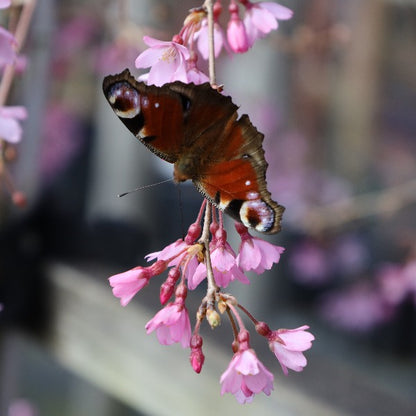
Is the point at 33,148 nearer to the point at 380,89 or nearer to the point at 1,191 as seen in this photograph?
the point at 1,191

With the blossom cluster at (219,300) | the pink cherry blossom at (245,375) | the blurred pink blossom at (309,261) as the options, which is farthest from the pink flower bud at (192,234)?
the blurred pink blossom at (309,261)

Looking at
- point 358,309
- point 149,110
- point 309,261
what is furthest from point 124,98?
point 358,309

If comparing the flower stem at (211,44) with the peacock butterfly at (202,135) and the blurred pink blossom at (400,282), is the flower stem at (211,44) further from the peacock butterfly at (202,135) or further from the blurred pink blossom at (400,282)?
the blurred pink blossom at (400,282)

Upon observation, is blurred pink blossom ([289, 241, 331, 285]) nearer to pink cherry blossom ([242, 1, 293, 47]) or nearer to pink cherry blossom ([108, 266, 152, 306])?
pink cherry blossom ([242, 1, 293, 47])

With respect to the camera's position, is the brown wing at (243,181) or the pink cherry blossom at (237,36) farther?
the pink cherry blossom at (237,36)

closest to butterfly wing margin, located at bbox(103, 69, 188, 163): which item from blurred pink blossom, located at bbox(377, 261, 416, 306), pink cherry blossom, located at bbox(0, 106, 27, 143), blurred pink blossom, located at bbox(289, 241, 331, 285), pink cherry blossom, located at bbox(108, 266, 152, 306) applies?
pink cherry blossom, located at bbox(108, 266, 152, 306)
